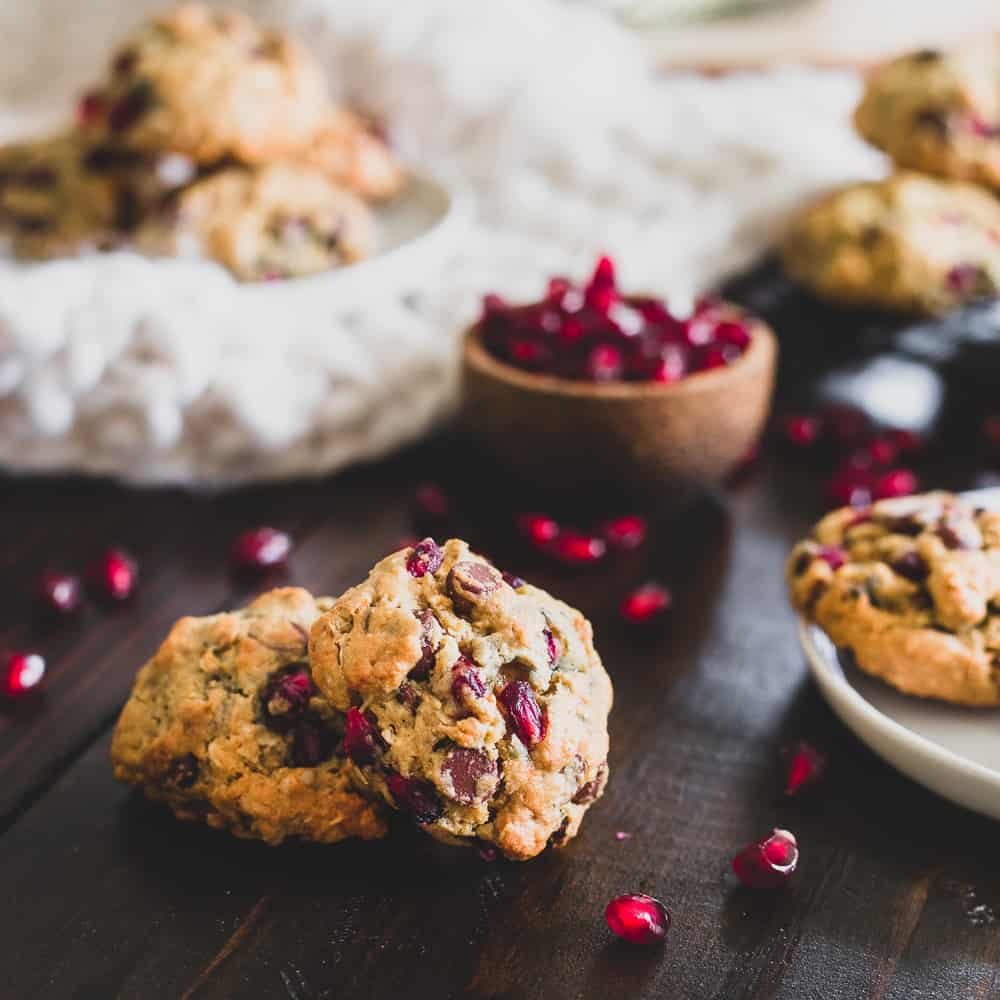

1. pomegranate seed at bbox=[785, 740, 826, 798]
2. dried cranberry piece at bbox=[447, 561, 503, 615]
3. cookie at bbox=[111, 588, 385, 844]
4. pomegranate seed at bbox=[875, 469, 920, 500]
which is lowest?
pomegranate seed at bbox=[875, 469, 920, 500]

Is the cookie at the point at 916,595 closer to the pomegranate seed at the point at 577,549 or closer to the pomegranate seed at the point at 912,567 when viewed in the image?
the pomegranate seed at the point at 912,567

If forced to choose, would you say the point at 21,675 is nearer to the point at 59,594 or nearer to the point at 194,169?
the point at 59,594

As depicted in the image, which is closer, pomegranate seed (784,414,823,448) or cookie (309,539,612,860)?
cookie (309,539,612,860)

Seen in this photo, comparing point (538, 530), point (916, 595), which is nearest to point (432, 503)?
point (538, 530)

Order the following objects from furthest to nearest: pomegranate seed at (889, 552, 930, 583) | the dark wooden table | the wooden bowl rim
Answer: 1. the wooden bowl rim
2. pomegranate seed at (889, 552, 930, 583)
3. the dark wooden table

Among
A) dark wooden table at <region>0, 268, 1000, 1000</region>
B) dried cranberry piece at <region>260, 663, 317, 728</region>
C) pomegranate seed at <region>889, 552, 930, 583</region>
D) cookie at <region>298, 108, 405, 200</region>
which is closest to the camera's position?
dark wooden table at <region>0, 268, 1000, 1000</region>

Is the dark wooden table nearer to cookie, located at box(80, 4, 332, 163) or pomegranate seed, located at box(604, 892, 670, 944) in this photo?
pomegranate seed, located at box(604, 892, 670, 944)

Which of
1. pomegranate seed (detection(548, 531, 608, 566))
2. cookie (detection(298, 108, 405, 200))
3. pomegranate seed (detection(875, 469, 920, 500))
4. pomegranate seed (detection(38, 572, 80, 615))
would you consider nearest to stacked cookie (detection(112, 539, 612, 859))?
pomegranate seed (detection(38, 572, 80, 615))

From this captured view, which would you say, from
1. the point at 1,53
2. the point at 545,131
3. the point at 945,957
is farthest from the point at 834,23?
the point at 945,957

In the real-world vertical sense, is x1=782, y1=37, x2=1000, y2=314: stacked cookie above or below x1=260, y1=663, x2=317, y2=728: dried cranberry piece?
below
